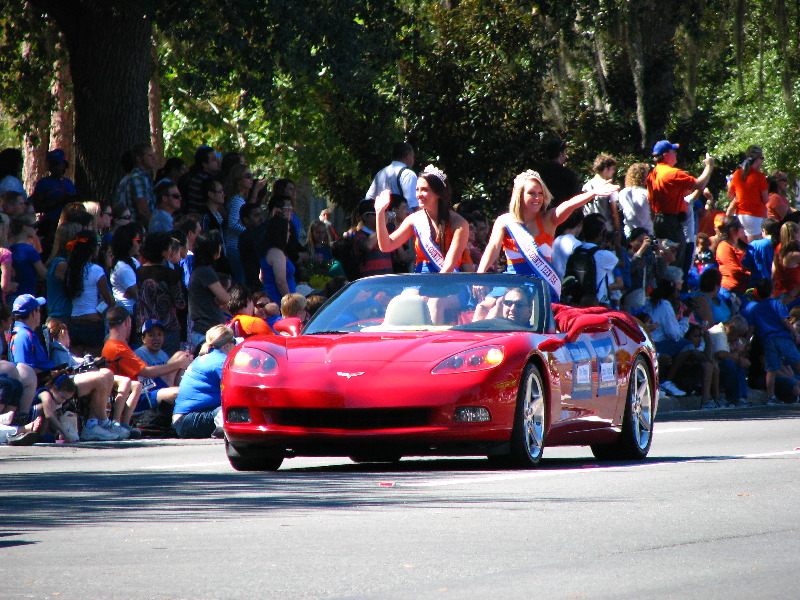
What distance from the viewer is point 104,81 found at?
21.5 m

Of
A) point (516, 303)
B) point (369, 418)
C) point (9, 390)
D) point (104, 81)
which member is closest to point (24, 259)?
point (9, 390)

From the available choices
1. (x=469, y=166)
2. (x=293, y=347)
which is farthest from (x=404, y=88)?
(x=293, y=347)

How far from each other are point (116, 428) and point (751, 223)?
13.5 meters

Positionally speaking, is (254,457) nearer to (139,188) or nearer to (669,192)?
(139,188)

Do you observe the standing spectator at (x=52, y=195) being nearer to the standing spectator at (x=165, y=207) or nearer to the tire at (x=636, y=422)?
the standing spectator at (x=165, y=207)

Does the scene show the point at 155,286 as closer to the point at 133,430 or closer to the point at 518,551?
the point at 133,430

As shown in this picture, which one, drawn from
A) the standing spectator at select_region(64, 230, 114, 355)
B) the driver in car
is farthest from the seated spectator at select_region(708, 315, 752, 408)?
the driver in car

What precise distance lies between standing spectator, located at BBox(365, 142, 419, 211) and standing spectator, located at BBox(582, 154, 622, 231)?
2.30 m

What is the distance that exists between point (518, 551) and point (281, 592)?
1404mm

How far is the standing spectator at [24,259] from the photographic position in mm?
16578

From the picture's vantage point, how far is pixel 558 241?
17047 mm

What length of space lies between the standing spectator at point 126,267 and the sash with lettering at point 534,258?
17.2 feet

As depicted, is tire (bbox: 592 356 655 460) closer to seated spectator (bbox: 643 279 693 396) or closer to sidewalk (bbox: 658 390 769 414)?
seated spectator (bbox: 643 279 693 396)

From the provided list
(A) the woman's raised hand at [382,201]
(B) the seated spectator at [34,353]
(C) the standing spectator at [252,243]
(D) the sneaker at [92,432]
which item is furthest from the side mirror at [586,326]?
(C) the standing spectator at [252,243]
